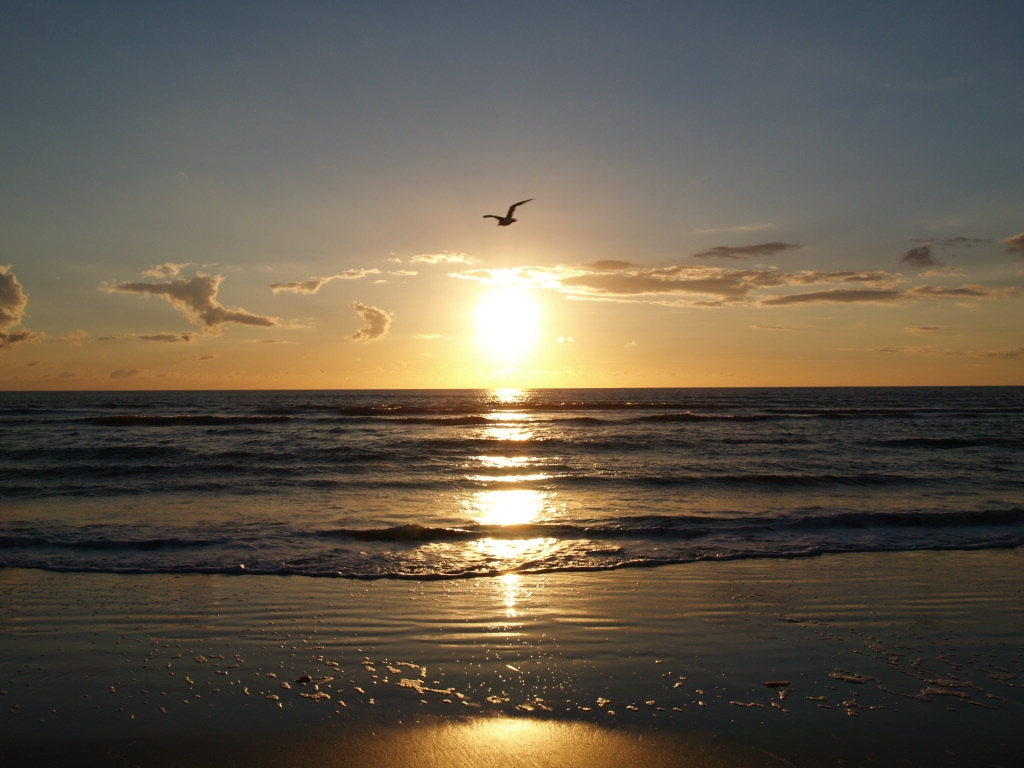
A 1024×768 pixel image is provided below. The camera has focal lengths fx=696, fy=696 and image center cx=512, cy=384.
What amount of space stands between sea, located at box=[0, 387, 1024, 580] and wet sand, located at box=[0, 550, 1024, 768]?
207cm

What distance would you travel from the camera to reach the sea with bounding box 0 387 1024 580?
40.0ft

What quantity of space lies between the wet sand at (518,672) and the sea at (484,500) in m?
2.07

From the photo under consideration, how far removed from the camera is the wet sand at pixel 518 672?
5289 millimetres

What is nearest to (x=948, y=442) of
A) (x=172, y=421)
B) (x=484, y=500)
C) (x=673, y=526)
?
(x=673, y=526)

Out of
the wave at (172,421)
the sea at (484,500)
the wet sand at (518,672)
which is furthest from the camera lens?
the wave at (172,421)

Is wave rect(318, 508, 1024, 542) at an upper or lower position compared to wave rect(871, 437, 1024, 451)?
lower

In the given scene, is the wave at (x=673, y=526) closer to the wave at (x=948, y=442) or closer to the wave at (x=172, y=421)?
the wave at (x=948, y=442)

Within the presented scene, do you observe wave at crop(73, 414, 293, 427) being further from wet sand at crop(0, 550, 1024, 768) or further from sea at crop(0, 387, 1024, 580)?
wet sand at crop(0, 550, 1024, 768)

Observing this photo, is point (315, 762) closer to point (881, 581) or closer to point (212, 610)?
point (212, 610)

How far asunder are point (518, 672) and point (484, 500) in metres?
11.9

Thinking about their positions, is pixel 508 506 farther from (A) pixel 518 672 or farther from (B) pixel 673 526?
(A) pixel 518 672

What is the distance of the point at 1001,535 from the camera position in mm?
13320

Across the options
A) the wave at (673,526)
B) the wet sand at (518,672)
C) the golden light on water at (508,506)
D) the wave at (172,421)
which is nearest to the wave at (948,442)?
the wave at (673,526)

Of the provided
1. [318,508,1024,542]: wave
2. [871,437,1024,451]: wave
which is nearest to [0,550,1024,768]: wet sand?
[318,508,1024,542]: wave
